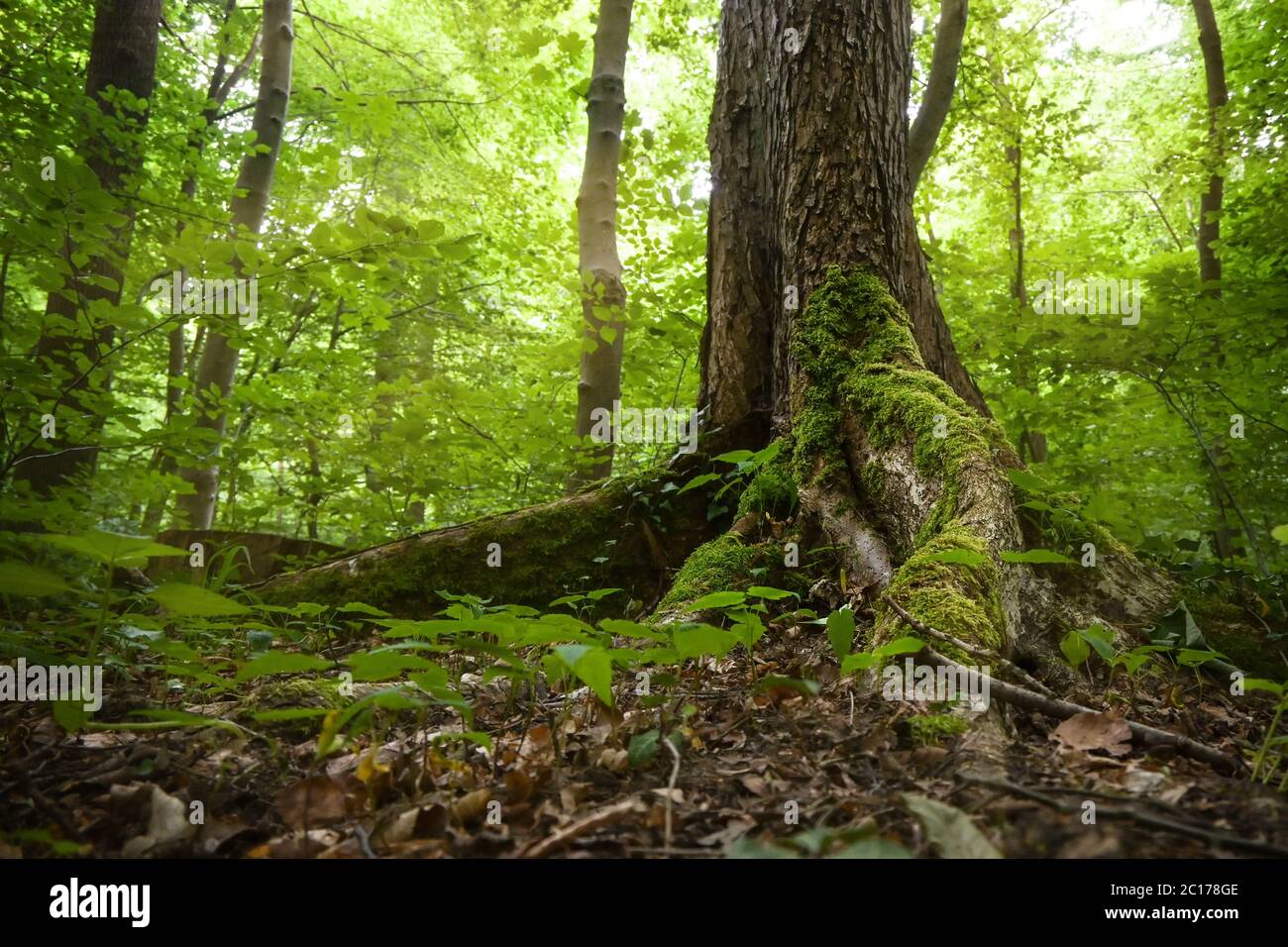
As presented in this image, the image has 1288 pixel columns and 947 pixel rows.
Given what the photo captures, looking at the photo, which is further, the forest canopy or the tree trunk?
the tree trunk

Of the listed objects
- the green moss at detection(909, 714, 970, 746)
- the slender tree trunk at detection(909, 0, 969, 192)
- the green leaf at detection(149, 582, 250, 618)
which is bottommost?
the green moss at detection(909, 714, 970, 746)

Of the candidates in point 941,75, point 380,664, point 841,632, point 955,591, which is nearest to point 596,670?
point 380,664

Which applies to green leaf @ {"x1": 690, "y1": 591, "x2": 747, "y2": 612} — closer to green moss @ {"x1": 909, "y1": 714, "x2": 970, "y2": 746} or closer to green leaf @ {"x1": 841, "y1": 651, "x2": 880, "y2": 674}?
green leaf @ {"x1": 841, "y1": 651, "x2": 880, "y2": 674}

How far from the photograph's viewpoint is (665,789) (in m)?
1.50

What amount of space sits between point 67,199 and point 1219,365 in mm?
8453

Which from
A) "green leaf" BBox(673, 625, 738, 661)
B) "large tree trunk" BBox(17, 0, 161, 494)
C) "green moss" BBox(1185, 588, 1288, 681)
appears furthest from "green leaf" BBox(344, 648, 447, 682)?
"green moss" BBox(1185, 588, 1288, 681)

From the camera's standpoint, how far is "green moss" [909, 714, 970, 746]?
160cm

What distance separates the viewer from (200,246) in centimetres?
305

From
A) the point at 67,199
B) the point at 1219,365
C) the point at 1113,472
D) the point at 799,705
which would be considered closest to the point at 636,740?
the point at 799,705

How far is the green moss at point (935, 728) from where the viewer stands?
1600 millimetres

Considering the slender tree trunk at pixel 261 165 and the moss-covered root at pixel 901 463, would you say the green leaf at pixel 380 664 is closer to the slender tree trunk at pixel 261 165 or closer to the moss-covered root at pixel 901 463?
the moss-covered root at pixel 901 463

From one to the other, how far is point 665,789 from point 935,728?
66 cm

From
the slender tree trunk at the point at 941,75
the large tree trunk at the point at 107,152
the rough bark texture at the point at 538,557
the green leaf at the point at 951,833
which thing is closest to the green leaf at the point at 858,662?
the green leaf at the point at 951,833
